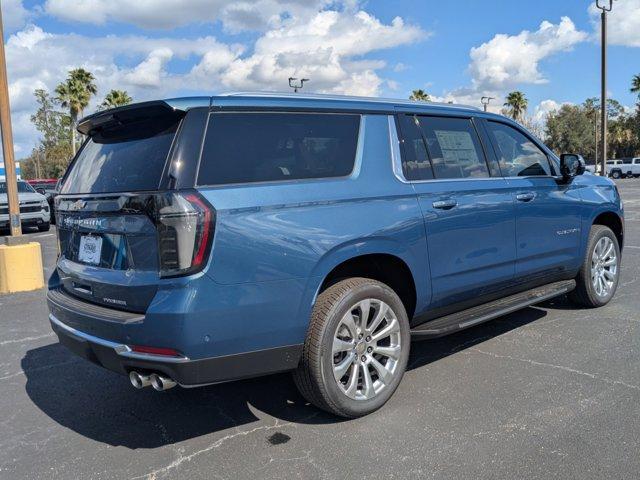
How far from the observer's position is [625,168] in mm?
51906

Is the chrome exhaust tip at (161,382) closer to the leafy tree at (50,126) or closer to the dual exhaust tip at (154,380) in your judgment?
the dual exhaust tip at (154,380)

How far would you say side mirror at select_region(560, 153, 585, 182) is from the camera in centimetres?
506

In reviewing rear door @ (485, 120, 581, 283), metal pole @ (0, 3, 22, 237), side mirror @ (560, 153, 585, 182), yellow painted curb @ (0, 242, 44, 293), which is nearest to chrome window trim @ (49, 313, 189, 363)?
rear door @ (485, 120, 581, 283)

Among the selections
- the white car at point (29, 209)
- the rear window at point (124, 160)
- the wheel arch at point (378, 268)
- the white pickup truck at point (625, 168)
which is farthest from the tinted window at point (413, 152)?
the white pickup truck at point (625, 168)

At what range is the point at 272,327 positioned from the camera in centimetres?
300

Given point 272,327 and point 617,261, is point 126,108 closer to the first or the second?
point 272,327

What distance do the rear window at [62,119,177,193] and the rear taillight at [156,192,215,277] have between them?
0.22m

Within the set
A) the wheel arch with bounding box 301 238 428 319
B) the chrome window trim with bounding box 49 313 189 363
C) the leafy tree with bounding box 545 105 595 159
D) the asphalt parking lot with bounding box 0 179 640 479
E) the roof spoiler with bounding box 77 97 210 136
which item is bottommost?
the asphalt parking lot with bounding box 0 179 640 479

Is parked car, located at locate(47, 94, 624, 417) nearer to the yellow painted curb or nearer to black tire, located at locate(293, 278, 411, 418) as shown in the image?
black tire, located at locate(293, 278, 411, 418)

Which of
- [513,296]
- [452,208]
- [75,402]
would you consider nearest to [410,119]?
[452,208]

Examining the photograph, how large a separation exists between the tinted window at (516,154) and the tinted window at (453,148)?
272 millimetres

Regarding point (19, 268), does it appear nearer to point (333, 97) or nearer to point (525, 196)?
point (333, 97)

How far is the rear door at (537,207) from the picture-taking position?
4574 mm

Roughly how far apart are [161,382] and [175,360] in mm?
188
